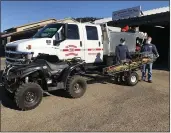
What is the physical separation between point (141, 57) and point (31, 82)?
204 inches

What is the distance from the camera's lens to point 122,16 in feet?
76.7

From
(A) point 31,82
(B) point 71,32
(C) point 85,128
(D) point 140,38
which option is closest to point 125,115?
(C) point 85,128

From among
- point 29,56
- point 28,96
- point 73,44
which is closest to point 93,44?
point 73,44

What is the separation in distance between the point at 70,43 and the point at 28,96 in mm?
3019

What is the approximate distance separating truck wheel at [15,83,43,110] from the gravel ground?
180 mm

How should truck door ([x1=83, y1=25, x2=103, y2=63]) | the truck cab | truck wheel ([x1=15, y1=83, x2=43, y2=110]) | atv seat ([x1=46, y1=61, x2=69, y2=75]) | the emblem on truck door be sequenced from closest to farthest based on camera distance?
truck wheel ([x1=15, y1=83, x2=43, y2=110]) → atv seat ([x1=46, y1=61, x2=69, y2=75]) → the truck cab → the emblem on truck door → truck door ([x1=83, y1=25, x2=103, y2=63])

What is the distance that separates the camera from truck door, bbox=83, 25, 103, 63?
10307 millimetres

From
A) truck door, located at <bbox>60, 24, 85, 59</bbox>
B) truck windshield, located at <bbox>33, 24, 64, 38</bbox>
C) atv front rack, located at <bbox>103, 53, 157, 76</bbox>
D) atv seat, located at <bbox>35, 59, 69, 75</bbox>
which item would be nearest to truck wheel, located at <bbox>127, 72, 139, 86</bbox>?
atv front rack, located at <bbox>103, 53, 157, 76</bbox>

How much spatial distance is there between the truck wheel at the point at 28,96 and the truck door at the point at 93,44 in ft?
11.2

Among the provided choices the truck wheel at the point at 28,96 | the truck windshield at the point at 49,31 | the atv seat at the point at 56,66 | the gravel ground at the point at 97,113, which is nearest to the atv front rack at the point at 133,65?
the gravel ground at the point at 97,113

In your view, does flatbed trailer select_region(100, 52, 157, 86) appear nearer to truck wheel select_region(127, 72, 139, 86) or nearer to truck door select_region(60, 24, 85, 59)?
truck wheel select_region(127, 72, 139, 86)

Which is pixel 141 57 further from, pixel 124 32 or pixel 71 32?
pixel 71 32

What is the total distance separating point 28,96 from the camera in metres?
7.38

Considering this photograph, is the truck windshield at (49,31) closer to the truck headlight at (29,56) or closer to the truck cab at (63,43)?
the truck cab at (63,43)
